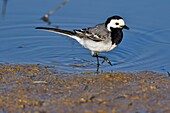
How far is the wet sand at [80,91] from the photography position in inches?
239

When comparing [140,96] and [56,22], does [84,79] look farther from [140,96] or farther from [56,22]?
[56,22]

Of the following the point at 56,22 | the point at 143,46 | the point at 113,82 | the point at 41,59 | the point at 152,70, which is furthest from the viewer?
the point at 56,22

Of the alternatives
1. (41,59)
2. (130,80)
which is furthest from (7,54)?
(130,80)

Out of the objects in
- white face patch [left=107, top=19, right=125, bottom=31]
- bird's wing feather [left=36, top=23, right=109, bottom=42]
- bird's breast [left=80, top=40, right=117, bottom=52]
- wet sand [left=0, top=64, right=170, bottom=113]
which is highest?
white face patch [left=107, top=19, right=125, bottom=31]

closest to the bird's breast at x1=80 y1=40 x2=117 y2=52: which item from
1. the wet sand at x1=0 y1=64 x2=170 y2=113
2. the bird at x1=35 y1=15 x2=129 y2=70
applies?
the bird at x1=35 y1=15 x2=129 y2=70

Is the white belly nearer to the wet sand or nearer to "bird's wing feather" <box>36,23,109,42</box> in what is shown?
"bird's wing feather" <box>36,23,109,42</box>

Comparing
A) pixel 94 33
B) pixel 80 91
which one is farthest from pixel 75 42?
pixel 80 91

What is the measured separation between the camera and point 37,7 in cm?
1131

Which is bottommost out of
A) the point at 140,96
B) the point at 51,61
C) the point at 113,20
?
the point at 140,96

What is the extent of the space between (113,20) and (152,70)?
1.28m

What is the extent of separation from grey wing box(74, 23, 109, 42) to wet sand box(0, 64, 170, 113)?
3.60 feet

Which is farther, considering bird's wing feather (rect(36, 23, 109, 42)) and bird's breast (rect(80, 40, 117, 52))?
bird's wing feather (rect(36, 23, 109, 42))

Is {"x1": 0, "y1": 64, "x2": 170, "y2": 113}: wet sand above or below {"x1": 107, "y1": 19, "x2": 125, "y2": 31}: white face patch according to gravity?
below

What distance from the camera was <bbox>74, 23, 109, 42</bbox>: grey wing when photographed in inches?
346
